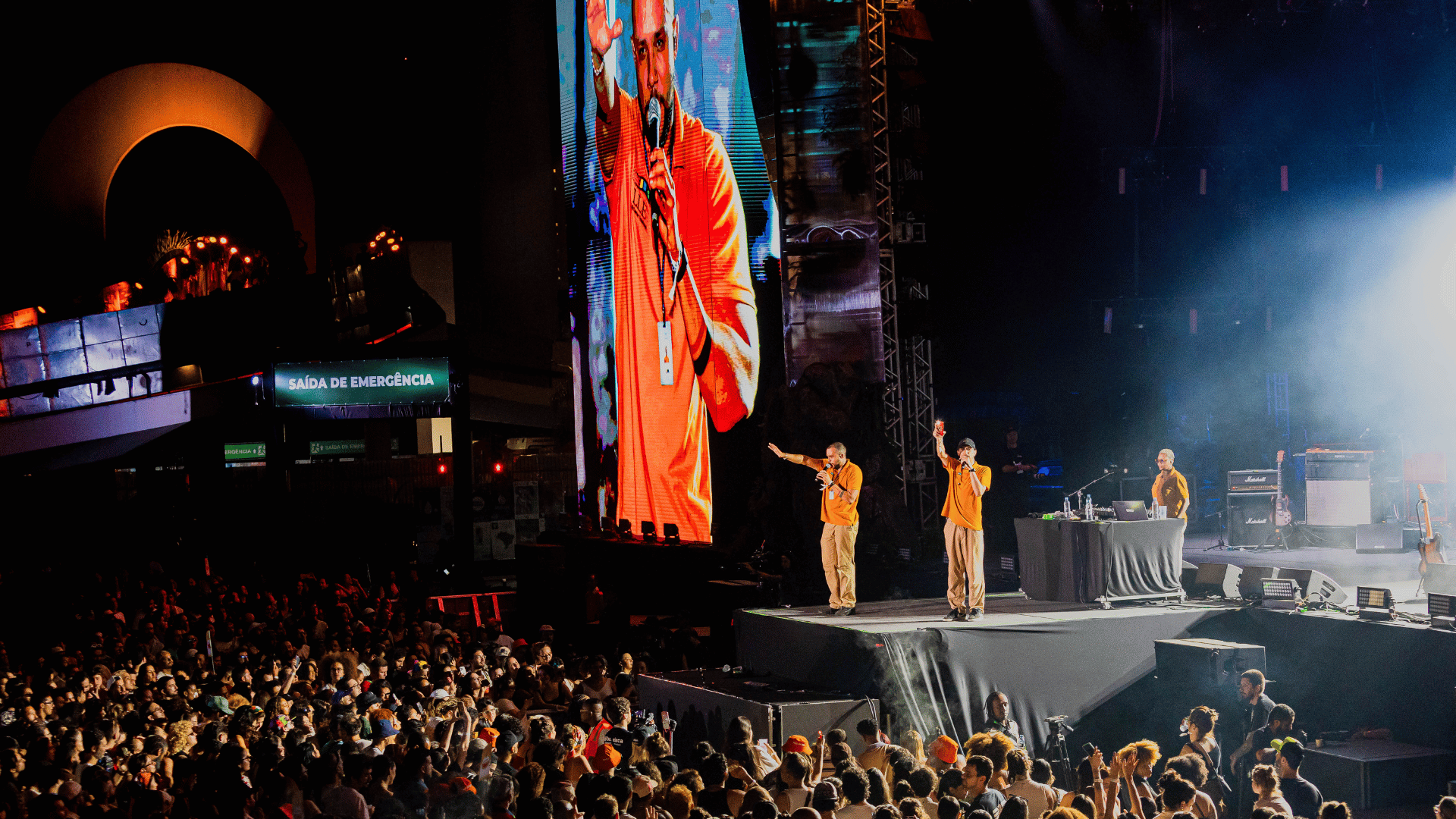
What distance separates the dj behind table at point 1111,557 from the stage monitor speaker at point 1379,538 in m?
4.37

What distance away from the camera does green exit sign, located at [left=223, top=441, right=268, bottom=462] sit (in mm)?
37094

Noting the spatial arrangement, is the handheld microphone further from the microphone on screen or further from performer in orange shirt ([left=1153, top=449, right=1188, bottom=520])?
performer in orange shirt ([left=1153, top=449, right=1188, bottom=520])

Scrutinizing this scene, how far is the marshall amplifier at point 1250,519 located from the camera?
16.6 meters

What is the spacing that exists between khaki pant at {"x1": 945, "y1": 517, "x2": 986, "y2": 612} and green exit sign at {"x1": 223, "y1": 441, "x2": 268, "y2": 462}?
3005 cm

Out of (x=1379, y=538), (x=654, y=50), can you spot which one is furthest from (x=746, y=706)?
(x=654, y=50)

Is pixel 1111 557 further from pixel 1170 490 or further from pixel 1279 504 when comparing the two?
pixel 1279 504

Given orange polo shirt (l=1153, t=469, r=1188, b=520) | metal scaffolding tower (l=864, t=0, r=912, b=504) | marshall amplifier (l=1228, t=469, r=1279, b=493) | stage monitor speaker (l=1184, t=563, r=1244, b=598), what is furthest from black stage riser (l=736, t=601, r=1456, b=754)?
metal scaffolding tower (l=864, t=0, r=912, b=504)

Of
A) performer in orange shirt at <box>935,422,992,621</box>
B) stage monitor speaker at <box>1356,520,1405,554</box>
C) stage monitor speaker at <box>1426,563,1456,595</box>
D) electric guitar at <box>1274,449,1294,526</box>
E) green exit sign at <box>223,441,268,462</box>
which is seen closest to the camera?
stage monitor speaker at <box>1426,563,1456,595</box>

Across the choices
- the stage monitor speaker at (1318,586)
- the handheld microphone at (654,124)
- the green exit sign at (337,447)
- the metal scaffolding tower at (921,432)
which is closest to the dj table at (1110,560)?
the stage monitor speaker at (1318,586)

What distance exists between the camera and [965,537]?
11.7 meters

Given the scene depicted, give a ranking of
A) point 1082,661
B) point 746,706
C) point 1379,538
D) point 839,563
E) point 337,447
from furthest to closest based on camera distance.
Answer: point 337,447 → point 1379,538 → point 839,563 → point 1082,661 → point 746,706

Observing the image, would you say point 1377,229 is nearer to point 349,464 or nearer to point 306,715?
point 306,715

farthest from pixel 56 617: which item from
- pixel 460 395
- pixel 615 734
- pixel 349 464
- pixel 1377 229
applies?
pixel 1377 229

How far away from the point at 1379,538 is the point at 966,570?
274 inches
